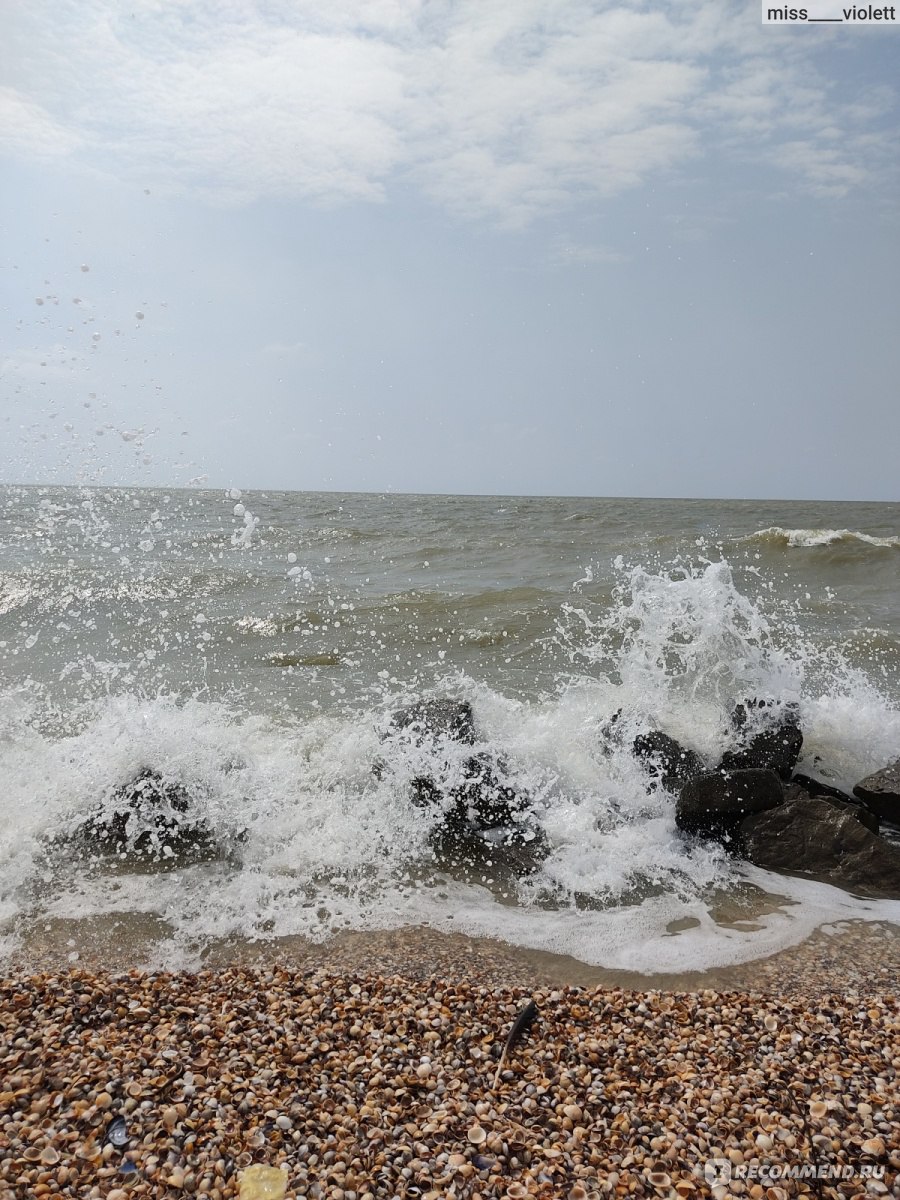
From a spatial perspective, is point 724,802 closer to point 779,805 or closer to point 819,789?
point 779,805

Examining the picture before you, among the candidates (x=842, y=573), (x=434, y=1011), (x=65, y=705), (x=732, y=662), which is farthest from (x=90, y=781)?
(x=842, y=573)

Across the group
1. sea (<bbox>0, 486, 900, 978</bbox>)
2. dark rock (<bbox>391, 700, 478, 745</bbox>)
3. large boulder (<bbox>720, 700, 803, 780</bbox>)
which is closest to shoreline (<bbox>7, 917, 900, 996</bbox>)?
sea (<bbox>0, 486, 900, 978</bbox>)

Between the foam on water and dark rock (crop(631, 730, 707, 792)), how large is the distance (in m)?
0.10

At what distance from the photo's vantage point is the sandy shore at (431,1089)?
2148 millimetres

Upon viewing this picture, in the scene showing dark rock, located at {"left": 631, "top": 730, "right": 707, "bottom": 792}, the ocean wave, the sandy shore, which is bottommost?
the sandy shore

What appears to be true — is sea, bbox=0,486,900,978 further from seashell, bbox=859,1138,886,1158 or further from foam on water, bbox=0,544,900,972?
seashell, bbox=859,1138,886,1158

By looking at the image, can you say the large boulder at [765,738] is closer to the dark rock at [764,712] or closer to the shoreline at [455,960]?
the dark rock at [764,712]

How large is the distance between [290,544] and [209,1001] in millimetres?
16258

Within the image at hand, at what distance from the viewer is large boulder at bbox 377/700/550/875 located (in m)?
4.65

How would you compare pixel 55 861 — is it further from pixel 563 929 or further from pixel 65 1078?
pixel 563 929

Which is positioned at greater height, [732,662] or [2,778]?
[732,662]

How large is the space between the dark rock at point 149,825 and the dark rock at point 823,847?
327 centimetres

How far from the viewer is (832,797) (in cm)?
Answer: 520

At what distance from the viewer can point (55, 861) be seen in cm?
436
